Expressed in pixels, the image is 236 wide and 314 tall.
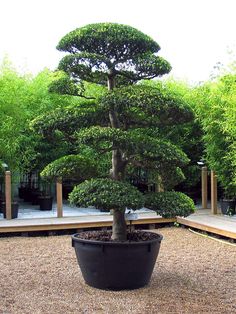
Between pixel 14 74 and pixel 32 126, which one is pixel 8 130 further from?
pixel 32 126

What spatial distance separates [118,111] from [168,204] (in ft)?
2.79

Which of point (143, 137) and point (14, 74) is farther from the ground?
point (14, 74)

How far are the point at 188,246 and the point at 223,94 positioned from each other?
90.7 inches

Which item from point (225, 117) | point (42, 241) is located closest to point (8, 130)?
point (42, 241)

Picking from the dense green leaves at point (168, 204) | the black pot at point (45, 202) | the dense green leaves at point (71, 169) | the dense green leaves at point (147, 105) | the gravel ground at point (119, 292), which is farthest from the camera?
the black pot at point (45, 202)

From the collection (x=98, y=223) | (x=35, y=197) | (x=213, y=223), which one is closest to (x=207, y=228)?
(x=213, y=223)

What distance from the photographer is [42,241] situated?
231 inches

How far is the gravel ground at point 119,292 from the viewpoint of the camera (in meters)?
3.20

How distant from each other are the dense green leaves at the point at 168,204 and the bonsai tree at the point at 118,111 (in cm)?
7

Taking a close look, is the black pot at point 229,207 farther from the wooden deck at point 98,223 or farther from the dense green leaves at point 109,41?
the dense green leaves at point 109,41

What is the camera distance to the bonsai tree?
3521mm

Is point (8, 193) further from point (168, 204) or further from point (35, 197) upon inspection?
point (168, 204)

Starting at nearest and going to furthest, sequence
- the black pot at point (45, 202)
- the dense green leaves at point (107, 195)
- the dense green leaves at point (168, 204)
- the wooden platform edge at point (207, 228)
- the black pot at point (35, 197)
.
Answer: the dense green leaves at point (107, 195), the dense green leaves at point (168, 204), the wooden platform edge at point (207, 228), the black pot at point (45, 202), the black pot at point (35, 197)

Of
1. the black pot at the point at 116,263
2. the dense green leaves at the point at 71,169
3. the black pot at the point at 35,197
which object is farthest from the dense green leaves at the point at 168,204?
the black pot at the point at 35,197
